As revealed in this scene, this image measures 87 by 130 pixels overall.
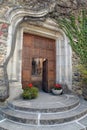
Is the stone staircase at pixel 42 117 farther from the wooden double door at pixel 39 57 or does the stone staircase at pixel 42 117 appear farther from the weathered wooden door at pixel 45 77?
the weathered wooden door at pixel 45 77

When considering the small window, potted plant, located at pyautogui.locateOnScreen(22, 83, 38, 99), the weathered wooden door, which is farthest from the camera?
the small window

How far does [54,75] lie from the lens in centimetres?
579

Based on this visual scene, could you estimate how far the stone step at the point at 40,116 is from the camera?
3.02 m

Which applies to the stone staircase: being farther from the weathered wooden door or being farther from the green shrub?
the weathered wooden door

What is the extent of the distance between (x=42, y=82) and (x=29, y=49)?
1.54 metres

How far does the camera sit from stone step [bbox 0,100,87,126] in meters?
3.02

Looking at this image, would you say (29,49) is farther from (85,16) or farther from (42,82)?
(85,16)

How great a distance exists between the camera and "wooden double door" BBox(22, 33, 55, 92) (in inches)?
202

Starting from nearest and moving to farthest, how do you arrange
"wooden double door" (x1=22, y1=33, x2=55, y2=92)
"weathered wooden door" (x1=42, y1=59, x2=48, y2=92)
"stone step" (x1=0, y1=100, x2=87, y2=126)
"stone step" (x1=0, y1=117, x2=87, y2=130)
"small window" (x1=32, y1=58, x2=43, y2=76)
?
"stone step" (x1=0, y1=117, x2=87, y2=130) < "stone step" (x1=0, y1=100, x2=87, y2=126) < "wooden double door" (x1=22, y1=33, x2=55, y2=92) < "weathered wooden door" (x1=42, y1=59, x2=48, y2=92) < "small window" (x1=32, y1=58, x2=43, y2=76)

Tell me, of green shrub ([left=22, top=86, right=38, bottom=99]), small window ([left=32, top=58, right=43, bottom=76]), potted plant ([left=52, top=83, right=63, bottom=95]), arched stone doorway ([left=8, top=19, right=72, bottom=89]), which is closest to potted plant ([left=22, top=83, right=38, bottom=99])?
green shrub ([left=22, top=86, right=38, bottom=99])

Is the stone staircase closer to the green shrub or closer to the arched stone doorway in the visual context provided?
the green shrub

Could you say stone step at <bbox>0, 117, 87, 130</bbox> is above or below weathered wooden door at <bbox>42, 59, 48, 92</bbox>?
below

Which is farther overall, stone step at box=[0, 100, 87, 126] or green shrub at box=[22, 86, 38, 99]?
green shrub at box=[22, 86, 38, 99]

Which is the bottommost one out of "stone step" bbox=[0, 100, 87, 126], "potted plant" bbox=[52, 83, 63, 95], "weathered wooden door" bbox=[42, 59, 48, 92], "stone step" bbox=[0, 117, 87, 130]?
"stone step" bbox=[0, 117, 87, 130]
